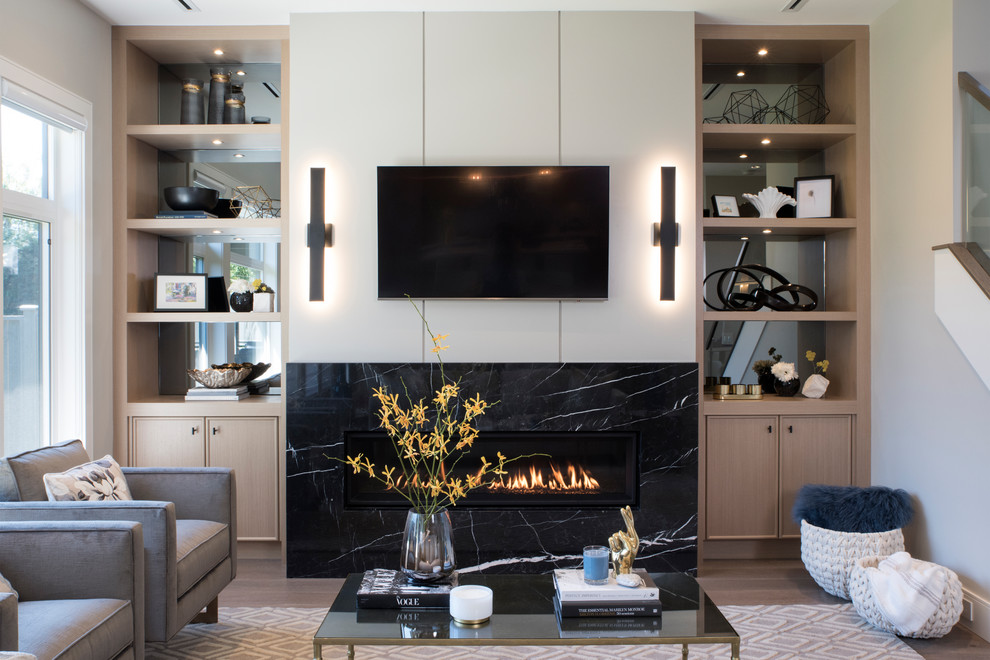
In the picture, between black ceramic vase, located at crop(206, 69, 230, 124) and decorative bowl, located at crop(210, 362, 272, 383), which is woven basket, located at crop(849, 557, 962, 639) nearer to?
decorative bowl, located at crop(210, 362, 272, 383)

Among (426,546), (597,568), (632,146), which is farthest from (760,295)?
(426,546)

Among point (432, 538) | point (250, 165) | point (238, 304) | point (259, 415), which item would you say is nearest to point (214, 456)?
point (259, 415)

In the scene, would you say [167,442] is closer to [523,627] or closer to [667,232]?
[523,627]

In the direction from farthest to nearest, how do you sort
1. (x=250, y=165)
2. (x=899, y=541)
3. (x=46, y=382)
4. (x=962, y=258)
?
(x=250, y=165), (x=46, y=382), (x=899, y=541), (x=962, y=258)

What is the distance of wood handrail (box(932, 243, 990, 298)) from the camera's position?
2914 millimetres

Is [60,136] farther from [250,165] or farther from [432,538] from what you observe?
[432,538]

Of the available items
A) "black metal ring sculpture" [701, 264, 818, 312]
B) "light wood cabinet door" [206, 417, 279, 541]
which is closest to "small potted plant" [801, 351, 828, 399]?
"black metal ring sculpture" [701, 264, 818, 312]

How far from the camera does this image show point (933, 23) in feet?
10.8

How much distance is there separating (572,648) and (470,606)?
0.96 m

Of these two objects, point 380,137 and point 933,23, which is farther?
point 380,137

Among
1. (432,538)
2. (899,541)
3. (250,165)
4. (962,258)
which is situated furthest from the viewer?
(250,165)

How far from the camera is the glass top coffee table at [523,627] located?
1993mm

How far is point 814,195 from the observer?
400cm

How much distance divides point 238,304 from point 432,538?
2285 mm
